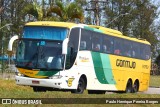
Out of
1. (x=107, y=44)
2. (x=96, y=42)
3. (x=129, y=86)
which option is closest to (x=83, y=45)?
(x=96, y=42)

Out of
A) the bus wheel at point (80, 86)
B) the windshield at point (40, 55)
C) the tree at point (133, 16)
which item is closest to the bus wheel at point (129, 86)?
the bus wheel at point (80, 86)

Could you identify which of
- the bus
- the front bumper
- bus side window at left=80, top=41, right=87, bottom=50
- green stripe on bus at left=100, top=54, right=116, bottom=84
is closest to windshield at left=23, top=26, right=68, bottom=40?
the bus

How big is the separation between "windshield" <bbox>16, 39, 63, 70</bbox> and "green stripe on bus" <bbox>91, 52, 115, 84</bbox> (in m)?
2.82

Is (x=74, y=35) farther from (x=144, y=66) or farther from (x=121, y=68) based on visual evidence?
(x=144, y=66)

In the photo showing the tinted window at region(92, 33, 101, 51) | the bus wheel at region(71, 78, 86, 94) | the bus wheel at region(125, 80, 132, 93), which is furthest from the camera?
the bus wheel at region(125, 80, 132, 93)

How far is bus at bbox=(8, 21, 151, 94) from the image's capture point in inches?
783

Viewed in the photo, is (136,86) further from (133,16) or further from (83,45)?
(133,16)

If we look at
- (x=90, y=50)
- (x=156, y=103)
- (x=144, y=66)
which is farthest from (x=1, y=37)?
(x=156, y=103)

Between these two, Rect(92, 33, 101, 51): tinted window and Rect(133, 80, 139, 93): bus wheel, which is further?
Rect(133, 80, 139, 93): bus wheel

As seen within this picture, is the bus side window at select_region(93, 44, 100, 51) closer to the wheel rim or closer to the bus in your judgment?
the bus

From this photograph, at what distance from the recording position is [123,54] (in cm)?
2583

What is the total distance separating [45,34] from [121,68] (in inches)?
269

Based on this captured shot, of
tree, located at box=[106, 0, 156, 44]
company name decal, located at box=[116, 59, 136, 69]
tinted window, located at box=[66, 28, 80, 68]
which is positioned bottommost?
company name decal, located at box=[116, 59, 136, 69]

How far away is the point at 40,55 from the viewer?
19.9 metres
